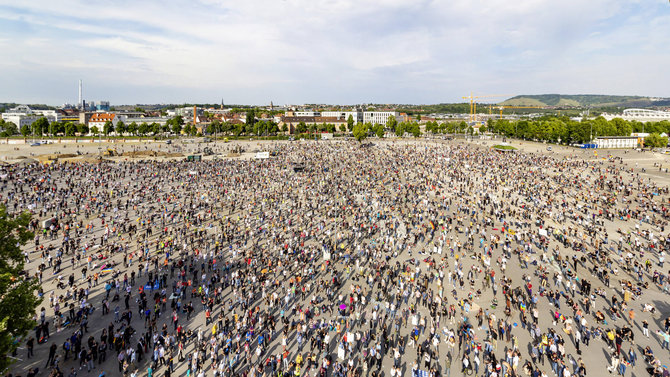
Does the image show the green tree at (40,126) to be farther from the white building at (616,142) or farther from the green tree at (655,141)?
the green tree at (655,141)

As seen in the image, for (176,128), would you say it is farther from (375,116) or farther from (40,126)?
(375,116)

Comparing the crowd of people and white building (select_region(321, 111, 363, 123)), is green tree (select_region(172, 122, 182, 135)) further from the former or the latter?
the crowd of people

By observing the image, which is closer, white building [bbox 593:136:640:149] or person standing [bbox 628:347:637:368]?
person standing [bbox 628:347:637:368]

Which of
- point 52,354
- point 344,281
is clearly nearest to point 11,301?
point 52,354

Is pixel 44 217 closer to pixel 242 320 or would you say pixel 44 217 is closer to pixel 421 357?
pixel 242 320

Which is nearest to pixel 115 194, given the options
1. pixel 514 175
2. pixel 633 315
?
pixel 633 315

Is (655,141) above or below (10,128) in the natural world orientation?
below

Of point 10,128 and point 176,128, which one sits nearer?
point 10,128

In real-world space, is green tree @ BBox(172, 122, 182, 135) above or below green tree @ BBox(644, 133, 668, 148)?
above

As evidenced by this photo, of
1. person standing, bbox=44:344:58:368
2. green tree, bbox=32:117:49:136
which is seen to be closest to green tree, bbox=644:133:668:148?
person standing, bbox=44:344:58:368
